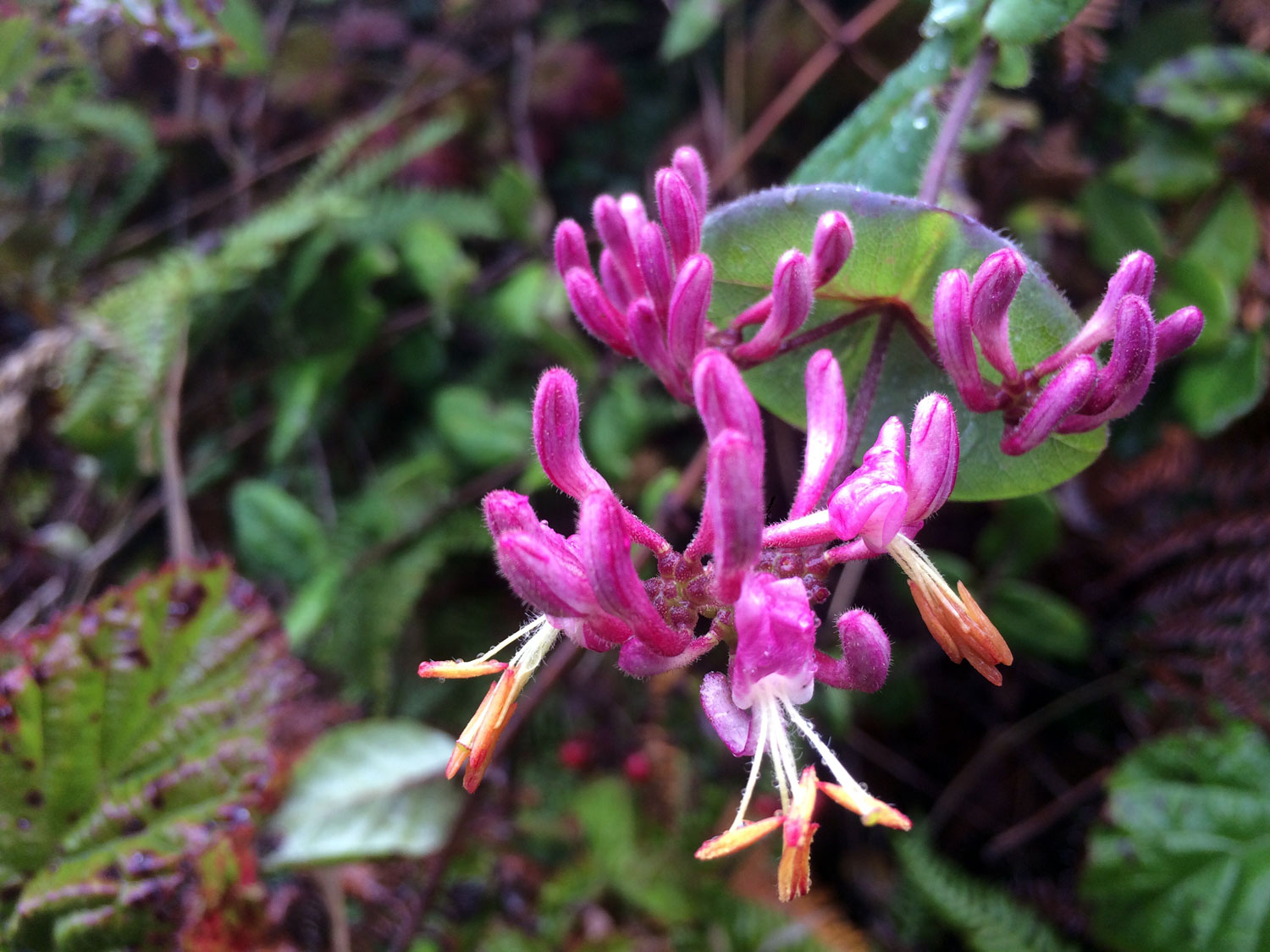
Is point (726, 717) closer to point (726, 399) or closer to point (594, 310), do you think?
point (726, 399)

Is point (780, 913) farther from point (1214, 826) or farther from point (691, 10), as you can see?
point (691, 10)

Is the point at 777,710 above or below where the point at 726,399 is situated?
below

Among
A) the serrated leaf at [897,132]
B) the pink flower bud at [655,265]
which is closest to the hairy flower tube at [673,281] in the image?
the pink flower bud at [655,265]

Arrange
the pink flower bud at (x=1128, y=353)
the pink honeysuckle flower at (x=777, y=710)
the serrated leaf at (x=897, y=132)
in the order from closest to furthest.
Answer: the pink honeysuckle flower at (x=777, y=710) < the pink flower bud at (x=1128, y=353) < the serrated leaf at (x=897, y=132)

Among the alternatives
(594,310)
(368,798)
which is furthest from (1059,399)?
(368,798)

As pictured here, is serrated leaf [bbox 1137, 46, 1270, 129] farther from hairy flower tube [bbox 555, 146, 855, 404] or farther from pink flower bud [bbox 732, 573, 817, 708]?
pink flower bud [bbox 732, 573, 817, 708]

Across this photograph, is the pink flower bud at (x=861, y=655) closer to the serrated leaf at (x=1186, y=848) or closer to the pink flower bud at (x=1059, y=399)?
the pink flower bud at (x=1059, y=399)
